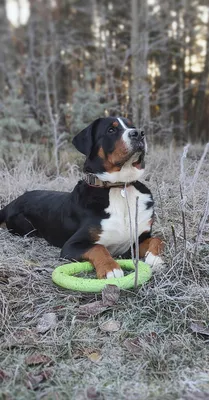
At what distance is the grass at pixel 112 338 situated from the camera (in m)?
1.78

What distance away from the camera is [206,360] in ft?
6.53

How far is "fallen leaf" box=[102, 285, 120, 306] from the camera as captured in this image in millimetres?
2428

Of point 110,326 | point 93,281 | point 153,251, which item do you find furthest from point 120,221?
point 110,326

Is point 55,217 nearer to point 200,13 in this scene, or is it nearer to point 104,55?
point 104,55

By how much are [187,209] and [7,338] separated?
86.1 inches

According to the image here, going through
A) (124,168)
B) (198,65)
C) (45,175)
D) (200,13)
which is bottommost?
(45,175)

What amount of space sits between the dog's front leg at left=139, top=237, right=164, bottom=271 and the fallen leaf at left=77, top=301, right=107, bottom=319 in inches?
22.3

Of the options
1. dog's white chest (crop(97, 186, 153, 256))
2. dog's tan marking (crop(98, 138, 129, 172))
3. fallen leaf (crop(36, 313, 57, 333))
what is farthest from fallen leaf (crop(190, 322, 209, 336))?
dog's tan marking (crop(98, 138, 129, 172))

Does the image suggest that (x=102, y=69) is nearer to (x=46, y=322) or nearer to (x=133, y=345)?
(x=46, y=322)

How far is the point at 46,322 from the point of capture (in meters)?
2.30

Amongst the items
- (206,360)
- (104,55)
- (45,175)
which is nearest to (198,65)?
(104,55)

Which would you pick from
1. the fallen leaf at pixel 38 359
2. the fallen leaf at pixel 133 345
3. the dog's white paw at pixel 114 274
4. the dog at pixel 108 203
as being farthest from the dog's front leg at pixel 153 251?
the fallen leaf at pixel 38 359

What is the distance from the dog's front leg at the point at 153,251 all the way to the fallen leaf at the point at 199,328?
0.61m

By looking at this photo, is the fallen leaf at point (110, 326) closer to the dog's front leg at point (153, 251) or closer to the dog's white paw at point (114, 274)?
the dog's white paw at point (114, 274)
